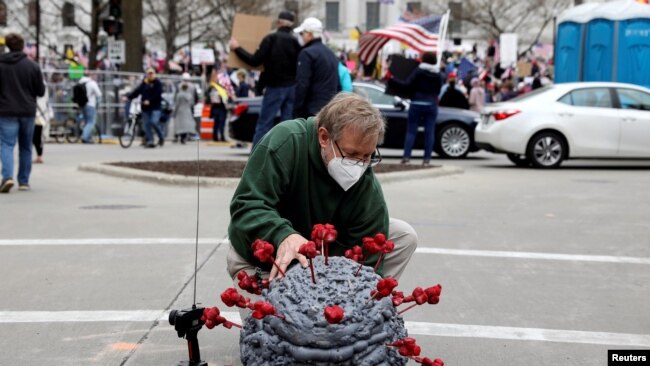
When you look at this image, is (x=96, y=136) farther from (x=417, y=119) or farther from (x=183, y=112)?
(x=417, y=119)

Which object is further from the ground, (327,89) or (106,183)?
(327,89)

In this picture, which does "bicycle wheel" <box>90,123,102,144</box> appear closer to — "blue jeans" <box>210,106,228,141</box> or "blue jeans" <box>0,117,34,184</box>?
"blue jeans" <box>210,106,228,141</box>

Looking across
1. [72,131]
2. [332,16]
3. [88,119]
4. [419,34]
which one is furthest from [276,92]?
[332,16]

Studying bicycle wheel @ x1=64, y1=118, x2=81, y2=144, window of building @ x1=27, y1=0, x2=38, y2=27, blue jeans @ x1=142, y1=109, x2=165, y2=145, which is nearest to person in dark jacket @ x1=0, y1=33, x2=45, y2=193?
blue jeans @ x1=142, y1=109, x2=165, y2=145

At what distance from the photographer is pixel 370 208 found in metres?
4.46

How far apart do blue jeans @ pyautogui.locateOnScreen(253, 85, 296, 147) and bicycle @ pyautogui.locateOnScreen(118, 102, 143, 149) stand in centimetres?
1184

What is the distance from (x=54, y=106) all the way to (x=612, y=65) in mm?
14602

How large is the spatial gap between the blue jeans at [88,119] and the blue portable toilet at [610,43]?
12108 millimetres

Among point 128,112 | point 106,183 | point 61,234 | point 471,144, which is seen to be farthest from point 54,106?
point 61,234

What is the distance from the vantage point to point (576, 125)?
17500 mm

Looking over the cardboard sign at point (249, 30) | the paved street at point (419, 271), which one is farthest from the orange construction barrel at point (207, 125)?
the cardboard sign at point (249, 30)

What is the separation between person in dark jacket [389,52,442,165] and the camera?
17.0 metres

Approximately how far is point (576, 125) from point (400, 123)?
3768mm

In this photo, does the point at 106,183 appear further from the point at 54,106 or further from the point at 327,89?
the point at 54,106
